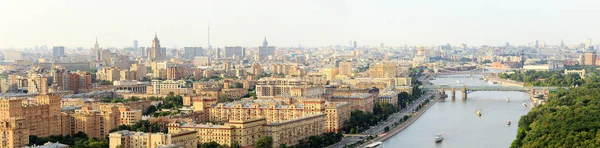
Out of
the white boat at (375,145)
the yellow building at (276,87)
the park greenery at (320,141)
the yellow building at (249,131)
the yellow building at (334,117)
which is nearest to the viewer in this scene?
the yellow building at (249,131)

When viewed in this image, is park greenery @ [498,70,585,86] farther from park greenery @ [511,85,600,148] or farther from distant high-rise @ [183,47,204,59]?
distant high-rise @ [183,47,204,59]

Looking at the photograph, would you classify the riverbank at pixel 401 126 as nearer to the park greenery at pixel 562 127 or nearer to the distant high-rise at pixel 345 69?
the park greenery at pixel 562 127

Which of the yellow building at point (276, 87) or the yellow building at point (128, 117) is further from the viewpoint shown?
the yellow building at point (276, 87)

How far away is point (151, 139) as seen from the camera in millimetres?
9750

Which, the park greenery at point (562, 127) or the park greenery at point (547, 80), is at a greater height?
the park greenery at point (547, 80)

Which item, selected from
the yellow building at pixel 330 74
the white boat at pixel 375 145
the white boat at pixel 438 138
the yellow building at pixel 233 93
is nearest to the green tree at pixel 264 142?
the white boat at pixel 375 145

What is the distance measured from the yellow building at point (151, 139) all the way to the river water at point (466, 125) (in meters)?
2.98

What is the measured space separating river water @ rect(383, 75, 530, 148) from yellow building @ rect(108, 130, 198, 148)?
298 centimetres

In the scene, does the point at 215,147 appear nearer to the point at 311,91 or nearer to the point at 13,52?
the point at 311,91

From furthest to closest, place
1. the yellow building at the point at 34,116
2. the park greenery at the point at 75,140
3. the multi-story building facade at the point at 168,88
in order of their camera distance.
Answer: the multi-story building facade at the point at 168,88 < the yellow building at the point at 34,116 < the park greenery at the point at 75,140

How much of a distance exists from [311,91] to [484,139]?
480cm

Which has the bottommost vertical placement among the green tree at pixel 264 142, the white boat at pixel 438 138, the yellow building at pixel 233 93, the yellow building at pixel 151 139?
the white boat at pixel 438 138

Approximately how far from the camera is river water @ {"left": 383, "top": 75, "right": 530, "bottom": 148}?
473 inches

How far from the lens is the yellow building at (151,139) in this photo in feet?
31.5
